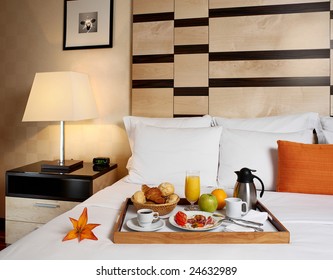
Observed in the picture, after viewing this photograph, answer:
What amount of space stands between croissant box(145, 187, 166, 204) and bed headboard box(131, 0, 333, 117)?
4.09 feet

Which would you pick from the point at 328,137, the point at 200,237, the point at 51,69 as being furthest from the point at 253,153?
the point at 51,69

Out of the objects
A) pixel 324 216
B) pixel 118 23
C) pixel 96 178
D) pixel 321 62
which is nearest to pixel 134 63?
pixel 118 23

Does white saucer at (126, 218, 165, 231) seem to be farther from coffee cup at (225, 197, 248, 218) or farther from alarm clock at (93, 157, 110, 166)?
alarm clock at (93, 157, 110, 166)

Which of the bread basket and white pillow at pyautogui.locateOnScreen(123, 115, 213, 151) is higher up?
white pillow at pyautogui.locateOnScreen(123, 115, 213, 151)

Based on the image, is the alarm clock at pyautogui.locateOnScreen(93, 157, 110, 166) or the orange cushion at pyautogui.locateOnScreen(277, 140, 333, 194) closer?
the orange cushion at pyautogui.locateOnScreen(277, 140, 333, 194)

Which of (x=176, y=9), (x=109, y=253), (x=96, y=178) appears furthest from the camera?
(x=176, y=9)

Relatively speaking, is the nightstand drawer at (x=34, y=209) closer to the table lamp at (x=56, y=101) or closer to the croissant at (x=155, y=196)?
the table lamp at (x=56, y=101)

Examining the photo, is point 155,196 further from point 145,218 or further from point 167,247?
point 167,247

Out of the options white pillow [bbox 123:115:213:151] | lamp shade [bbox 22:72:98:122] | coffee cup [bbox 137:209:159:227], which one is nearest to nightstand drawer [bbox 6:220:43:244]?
lamp shade [bbox 22:72:98:122]

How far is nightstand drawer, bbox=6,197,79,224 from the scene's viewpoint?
7.40 ft

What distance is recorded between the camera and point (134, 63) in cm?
262

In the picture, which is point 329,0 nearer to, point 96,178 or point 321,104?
point 321,104

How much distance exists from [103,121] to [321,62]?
1850mm

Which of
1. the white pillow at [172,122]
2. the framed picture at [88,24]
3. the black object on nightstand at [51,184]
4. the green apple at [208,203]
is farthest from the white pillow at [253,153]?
the framed picture at [88,24]
